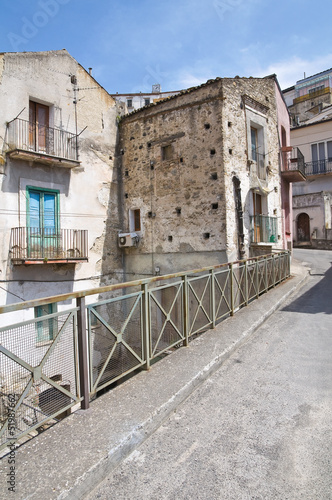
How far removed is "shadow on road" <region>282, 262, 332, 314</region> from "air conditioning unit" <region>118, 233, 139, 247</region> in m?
7.11

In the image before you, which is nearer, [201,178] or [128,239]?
[201,178]

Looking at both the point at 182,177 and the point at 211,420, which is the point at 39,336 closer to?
the point at 211,420

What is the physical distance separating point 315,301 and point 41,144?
10604mm

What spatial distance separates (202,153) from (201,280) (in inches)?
313

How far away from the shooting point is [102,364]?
11.7ft

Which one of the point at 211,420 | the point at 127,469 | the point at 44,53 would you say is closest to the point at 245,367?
the point at 211,420

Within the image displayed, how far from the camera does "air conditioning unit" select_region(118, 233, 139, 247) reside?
13828 millimetres

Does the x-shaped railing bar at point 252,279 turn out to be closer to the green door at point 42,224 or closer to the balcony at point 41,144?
the green door at point 42,224

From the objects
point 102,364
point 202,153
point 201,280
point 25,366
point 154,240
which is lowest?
point 102,364

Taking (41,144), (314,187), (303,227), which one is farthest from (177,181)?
(314,187)

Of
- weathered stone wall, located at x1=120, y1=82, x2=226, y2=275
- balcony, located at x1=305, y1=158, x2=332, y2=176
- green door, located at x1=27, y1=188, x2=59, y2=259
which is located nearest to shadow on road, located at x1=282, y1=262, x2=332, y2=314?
weathered stone wall, located at x1=120, y1=82, x2=226, y2=275

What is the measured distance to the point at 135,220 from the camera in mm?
14547

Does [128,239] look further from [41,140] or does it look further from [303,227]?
[303,227]

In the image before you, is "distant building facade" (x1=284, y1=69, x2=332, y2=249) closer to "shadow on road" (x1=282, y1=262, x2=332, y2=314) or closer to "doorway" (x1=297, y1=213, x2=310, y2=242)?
"doorway" (x1=297, y1=213, x2=310, y2=242)
